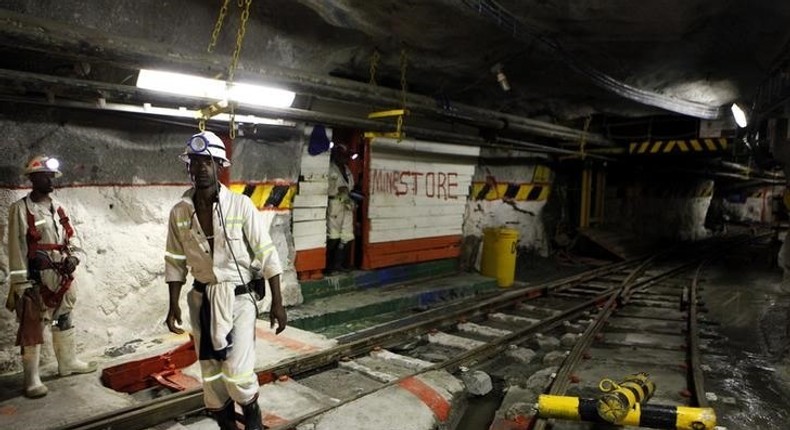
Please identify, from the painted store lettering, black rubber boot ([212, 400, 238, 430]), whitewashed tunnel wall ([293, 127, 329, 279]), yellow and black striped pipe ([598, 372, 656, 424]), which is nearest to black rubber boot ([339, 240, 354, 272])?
whitewashed tunnel wall ([293, 127, 329, 279])

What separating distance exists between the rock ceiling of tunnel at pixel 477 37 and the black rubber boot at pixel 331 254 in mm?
2744

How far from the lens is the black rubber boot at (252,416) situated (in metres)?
3.49

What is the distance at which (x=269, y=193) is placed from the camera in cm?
722

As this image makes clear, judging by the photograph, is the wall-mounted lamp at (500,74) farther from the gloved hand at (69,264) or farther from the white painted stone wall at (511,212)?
the gloved hand at (69,264)

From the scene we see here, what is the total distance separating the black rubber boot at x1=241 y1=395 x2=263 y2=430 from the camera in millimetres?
3486

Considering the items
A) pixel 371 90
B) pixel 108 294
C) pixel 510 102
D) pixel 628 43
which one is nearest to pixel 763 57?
pixel 628 43

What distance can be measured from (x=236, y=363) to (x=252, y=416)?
0.42m

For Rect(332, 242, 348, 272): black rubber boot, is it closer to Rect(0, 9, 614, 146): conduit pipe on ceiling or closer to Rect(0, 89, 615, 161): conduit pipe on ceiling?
Rect(0, 89, 615, 161): conduit pipe on ceiling

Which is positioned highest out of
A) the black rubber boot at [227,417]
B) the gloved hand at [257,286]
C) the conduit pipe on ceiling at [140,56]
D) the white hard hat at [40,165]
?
the conduit pipe on ceiling at [140,56]

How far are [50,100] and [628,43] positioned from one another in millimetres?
7646

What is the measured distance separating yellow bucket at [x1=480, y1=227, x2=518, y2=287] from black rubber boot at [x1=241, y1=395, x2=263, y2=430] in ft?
23.9

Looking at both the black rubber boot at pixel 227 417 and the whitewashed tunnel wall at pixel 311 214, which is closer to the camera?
the black rubber boot at pixel 227 417

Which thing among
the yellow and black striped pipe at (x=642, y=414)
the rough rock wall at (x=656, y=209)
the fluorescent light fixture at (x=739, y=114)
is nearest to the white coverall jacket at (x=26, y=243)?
the yellow and black striped pipe at (x=642, y=414)

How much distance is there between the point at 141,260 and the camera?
579 centimetres
